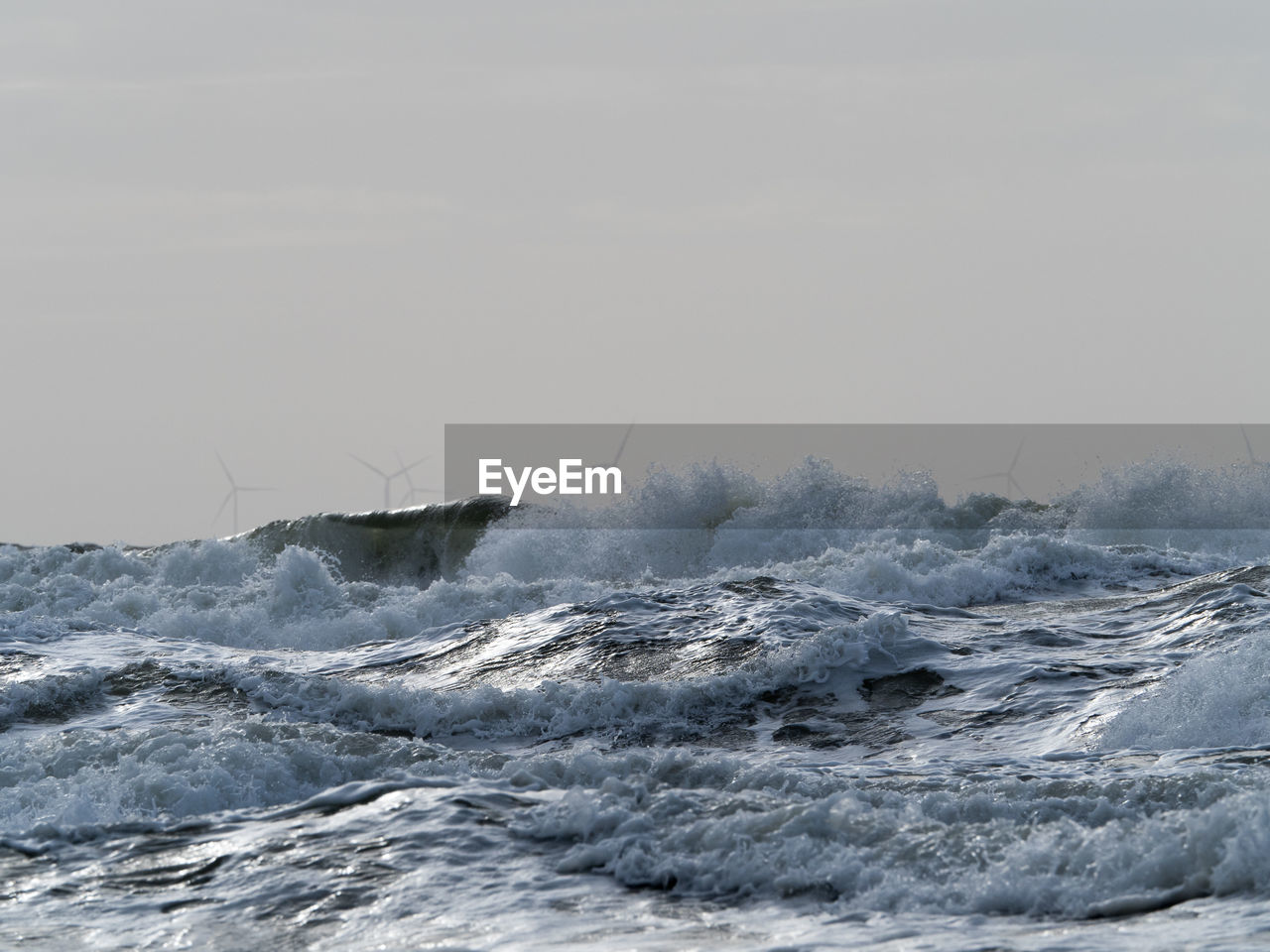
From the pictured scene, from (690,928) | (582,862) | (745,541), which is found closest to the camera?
(690,928)

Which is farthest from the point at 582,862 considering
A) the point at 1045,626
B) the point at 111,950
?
the point at 1045,626

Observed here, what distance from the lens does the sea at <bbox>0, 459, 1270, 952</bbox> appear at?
5.57 m

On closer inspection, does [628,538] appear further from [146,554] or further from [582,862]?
[582,862]

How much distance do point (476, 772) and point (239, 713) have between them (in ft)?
11.4

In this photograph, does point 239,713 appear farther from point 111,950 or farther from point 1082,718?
point 1082,718

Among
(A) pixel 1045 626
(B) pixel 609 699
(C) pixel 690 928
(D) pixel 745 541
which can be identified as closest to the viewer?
(C) pixel 690 928

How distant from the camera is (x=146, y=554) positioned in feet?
93.9

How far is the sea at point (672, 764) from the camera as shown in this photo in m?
5.57

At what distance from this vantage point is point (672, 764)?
776cm

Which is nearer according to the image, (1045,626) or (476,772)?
(476,772)

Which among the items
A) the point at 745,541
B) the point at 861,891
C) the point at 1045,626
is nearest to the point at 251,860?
the point at 861,891

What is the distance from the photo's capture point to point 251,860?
653cm

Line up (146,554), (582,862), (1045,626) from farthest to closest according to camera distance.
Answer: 1. (146,554)
2. (1045,626)
3. (582,862)

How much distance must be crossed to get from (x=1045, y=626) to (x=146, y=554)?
21.5m
